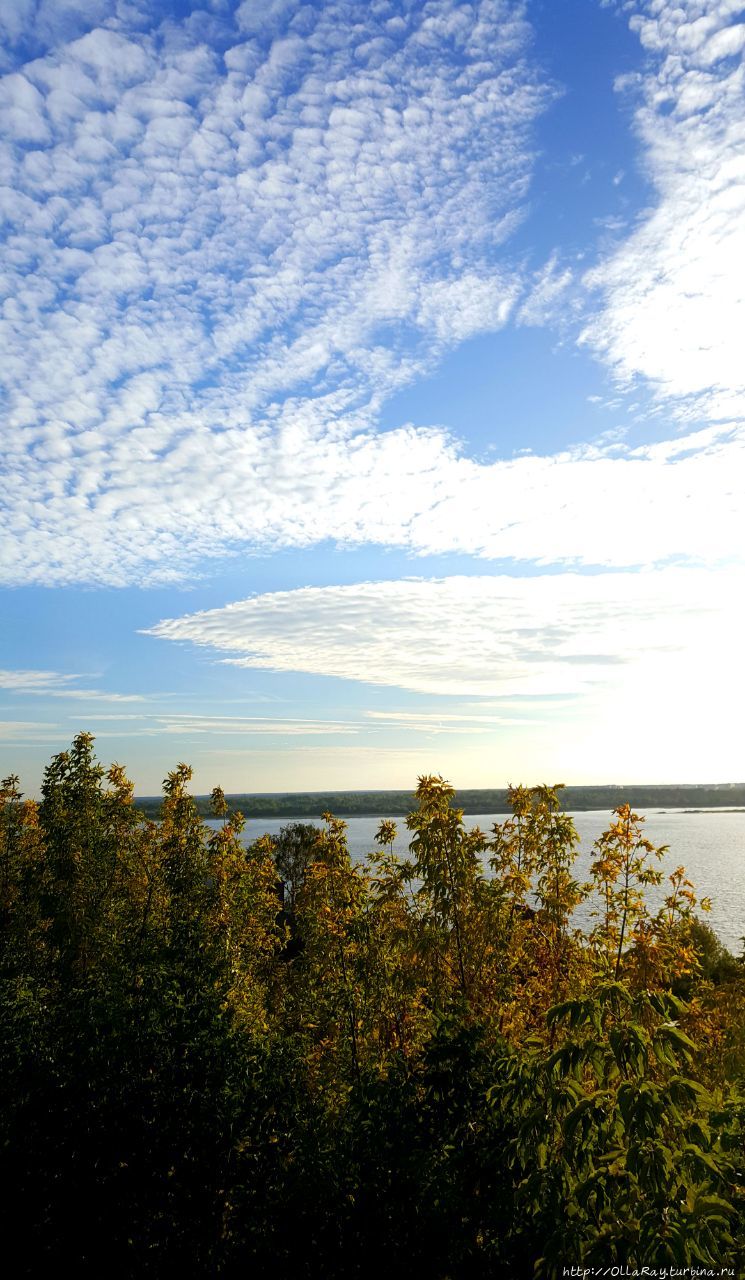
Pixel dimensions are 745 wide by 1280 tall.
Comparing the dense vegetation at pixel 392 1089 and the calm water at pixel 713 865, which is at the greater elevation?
the dense vegetation at pixel 392 1089

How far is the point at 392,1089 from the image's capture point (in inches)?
303

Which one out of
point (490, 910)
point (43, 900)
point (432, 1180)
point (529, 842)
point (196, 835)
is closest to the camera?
point (432, 1180)

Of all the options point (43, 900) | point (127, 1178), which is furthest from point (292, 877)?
point (127, 1178)

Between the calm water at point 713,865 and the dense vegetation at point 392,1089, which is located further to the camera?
the calm water at point 713,865

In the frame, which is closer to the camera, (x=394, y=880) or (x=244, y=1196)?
(x=244, y=1196)

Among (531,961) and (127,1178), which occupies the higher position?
(531,961)

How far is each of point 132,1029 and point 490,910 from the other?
A: 17.7ft

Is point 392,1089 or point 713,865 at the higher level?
point 392,1089

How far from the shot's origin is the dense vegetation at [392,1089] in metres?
5.14

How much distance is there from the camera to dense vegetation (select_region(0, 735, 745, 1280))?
5.14 meters

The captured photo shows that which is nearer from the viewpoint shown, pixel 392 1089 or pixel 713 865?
pixel 392 1089

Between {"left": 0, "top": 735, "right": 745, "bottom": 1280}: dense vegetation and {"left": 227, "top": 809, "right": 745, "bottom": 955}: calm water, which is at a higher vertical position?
{"left": 0, "top": 735, "right": 745, "bottom": 1280}: dense vegetation

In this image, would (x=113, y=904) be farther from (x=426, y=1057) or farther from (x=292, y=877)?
(x=292, y=877)

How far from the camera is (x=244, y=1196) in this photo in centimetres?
766
